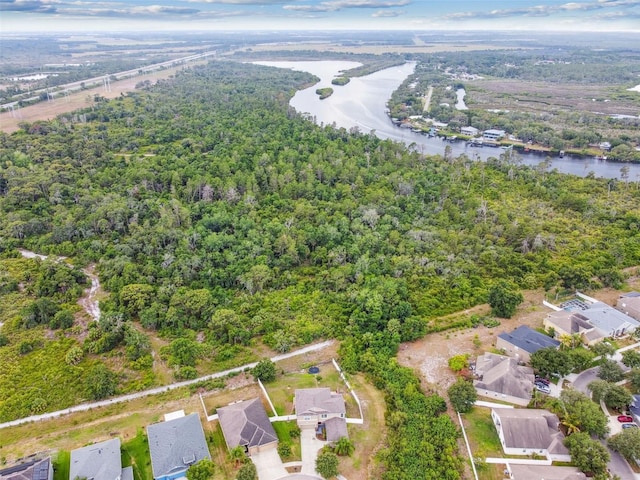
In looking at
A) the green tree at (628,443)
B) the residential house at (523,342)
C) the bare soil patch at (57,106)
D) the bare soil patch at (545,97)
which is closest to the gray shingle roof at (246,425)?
the residential house at (523,342)

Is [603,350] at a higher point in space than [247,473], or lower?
higher

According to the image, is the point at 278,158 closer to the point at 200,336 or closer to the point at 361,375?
Result: the point at 200,336

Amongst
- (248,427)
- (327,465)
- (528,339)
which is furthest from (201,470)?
(528,339)

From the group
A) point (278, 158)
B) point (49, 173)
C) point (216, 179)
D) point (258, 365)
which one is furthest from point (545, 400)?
point (49, 173)

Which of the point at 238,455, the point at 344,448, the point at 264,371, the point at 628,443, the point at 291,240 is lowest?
the point at 344,448

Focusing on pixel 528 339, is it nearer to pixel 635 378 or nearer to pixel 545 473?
pixel 635 378

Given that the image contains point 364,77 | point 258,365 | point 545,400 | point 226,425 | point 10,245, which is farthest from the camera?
point 364,77
